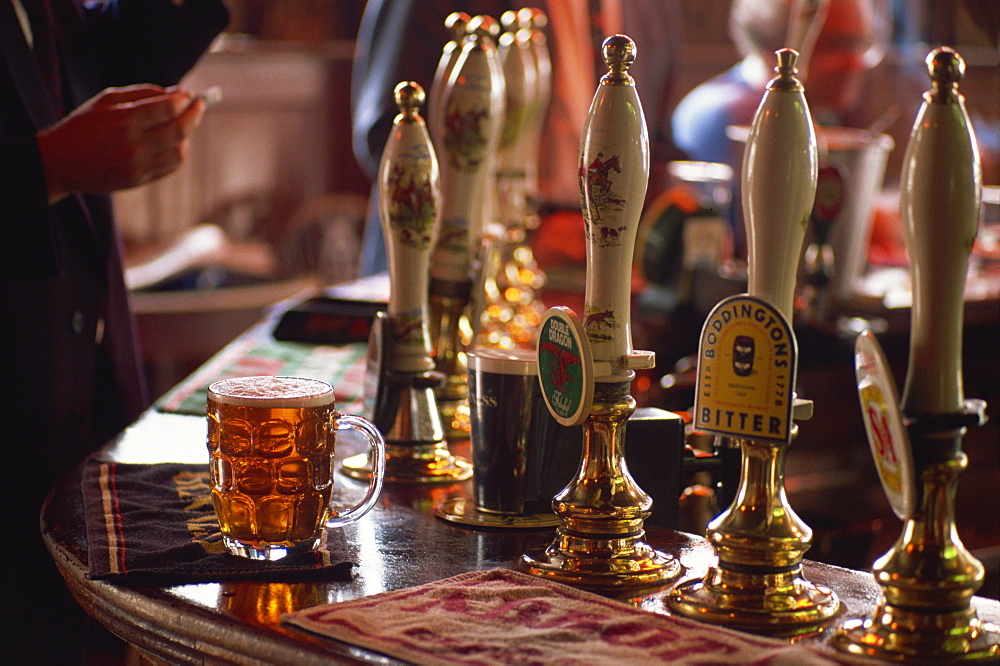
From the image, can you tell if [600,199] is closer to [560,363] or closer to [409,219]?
[560,363]

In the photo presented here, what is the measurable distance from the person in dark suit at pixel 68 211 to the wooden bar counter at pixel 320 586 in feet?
1.49

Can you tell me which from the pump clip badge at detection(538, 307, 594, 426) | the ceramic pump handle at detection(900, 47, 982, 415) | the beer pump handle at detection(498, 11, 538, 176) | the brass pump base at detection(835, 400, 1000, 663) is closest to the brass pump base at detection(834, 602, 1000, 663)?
the brass pump base at detection(835, 400, 1000, 663)

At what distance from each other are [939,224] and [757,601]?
249 millimetres

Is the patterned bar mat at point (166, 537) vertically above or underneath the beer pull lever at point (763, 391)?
underneath

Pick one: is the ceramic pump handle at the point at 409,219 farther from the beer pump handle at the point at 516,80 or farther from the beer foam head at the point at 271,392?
the beer pump handle at the point at 516,80

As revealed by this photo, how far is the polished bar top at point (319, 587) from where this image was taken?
674mm

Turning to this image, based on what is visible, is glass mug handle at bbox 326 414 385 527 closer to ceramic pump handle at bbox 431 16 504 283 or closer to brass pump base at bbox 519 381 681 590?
brass pump base at bbox 519 381 681 590

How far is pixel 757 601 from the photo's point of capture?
2.29 ft

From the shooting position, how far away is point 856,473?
241 centimetres

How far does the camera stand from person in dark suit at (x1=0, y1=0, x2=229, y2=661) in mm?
1362

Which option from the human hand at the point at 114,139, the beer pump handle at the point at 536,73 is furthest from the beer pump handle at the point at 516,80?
the human hand at the point at 114,139

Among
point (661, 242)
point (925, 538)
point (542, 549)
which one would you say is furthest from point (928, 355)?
point (661, 242)

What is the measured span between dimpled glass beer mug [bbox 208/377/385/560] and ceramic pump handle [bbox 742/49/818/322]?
32 cm

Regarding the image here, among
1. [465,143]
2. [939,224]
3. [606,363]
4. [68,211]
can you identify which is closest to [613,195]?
[606,363]
